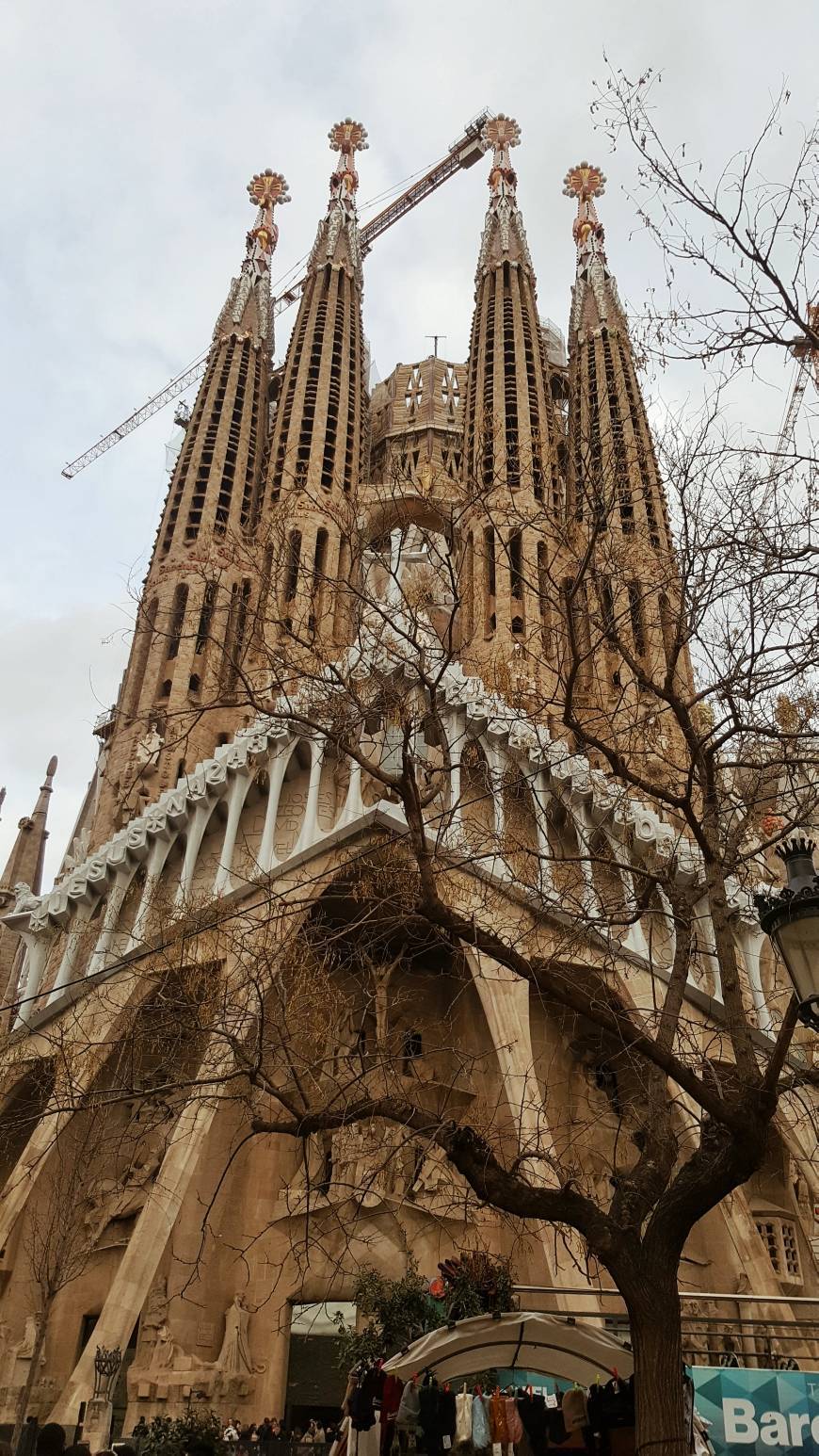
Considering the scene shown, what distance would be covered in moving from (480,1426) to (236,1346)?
455 inches

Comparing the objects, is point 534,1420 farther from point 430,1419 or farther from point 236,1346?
point 236,1346

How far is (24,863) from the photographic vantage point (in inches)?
1673

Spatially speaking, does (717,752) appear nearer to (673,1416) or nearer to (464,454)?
(673,1416)

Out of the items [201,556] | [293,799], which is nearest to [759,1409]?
[293,799]

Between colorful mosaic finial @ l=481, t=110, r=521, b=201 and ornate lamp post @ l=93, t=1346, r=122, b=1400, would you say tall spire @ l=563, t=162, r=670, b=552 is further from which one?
ornate lamp post @ l=93, t=1346, r=122, b=1400

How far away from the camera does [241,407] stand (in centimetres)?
4016

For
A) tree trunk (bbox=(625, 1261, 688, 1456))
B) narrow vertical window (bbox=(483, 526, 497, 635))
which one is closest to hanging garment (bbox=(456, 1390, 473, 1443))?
tree trunk (bbox=(625, 1261, 688, 1456))

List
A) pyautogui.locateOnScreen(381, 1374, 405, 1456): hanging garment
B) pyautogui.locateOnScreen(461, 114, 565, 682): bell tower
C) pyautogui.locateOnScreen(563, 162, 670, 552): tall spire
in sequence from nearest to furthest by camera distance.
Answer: pyautogui.locateOnScreen(381, 1374, 405, 1456): hanging garment, pyautogui.locateOnScreen(461, 114, 565, 682): bell tower, pyautogui.locateOnScreen(563, 162, 670, 552): tall spire

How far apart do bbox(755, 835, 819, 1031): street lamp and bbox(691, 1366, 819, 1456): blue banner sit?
378cm

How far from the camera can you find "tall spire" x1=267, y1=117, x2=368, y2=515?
3694 cm

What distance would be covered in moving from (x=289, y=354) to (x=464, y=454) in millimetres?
9035

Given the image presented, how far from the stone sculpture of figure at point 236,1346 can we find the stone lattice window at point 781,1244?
8.92 m

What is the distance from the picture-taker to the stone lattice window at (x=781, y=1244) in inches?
743

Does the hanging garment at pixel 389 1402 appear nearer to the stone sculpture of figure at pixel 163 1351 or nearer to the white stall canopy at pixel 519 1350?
the white stall canopy at pixel 519 1350
